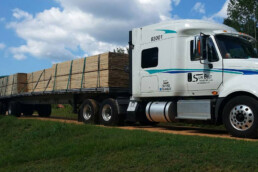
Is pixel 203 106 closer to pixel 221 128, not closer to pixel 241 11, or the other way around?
pixel 221 128

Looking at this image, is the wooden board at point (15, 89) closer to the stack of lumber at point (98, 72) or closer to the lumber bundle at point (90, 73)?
the lumber bundle at point (90, 73)

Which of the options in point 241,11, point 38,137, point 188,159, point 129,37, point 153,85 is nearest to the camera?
point 188,159

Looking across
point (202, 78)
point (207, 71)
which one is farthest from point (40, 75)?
point (207, 71)

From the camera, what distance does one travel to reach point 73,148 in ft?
22.8

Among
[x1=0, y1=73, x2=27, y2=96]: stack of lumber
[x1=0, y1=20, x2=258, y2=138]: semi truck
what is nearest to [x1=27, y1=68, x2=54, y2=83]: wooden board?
[x1=0, y1=73, x2=27, y2=96]: stack of lumber

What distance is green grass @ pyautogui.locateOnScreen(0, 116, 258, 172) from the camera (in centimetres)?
503

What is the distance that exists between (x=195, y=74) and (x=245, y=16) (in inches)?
836

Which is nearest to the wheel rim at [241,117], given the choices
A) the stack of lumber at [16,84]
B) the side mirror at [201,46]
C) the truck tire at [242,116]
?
the truck tire at [242,116]

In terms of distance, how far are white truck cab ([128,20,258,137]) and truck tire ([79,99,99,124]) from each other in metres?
1.64

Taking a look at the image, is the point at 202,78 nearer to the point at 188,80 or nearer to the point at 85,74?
the point at 188,80

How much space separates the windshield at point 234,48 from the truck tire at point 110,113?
14.2ft

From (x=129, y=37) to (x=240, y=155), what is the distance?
6.83 m

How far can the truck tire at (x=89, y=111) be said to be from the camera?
38.9ft

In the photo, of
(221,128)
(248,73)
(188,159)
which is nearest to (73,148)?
(188,159)
